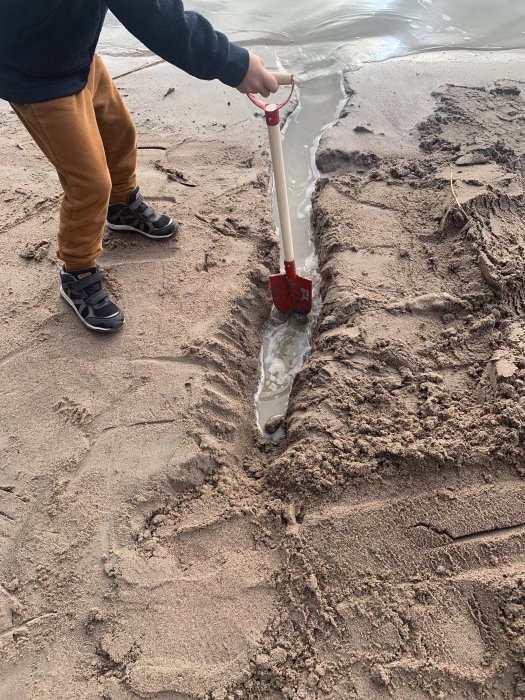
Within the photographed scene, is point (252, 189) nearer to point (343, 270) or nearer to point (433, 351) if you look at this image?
point (343, 270)

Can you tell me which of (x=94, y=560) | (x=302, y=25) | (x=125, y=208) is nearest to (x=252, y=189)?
(x=125, y=208)

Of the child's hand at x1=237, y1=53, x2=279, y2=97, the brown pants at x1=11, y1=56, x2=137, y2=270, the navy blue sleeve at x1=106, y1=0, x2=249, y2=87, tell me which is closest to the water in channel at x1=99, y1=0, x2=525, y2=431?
the brown pants at x1=11, y1=56, x2=137, y2=270

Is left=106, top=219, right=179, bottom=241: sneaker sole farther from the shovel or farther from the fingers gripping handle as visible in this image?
the fingers gripping handle

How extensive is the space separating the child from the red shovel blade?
792mm

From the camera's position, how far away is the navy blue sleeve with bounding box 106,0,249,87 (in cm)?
166

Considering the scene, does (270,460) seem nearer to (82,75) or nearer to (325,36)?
(82,75)

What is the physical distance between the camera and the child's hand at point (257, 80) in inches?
73.8

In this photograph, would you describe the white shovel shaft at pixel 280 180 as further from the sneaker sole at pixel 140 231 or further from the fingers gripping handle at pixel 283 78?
the sneaker sole at pixel 140 231

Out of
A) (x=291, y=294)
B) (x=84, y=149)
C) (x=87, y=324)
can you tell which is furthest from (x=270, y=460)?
(x=84, y=149)

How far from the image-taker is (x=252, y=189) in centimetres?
321

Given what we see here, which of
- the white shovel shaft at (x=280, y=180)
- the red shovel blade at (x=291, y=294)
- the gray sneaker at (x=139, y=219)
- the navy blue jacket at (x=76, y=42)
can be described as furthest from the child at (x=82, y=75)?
the red shovel blade at (x=291, y=294)

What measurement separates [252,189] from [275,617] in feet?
7.87

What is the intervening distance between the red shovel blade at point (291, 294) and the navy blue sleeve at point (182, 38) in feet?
3.12

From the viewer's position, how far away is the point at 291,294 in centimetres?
262
